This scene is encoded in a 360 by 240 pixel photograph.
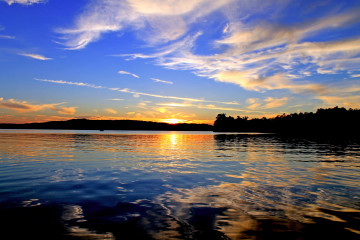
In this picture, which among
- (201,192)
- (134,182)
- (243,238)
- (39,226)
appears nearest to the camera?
(243,238)

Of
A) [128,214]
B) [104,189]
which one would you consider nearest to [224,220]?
[128,214]

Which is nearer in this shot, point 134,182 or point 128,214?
point 128,214

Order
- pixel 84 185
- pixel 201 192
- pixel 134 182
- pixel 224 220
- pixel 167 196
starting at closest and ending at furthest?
pixel 224 220 → pixel 167 196 → pixel 201 192 → pixel 84 185 → pixel 134 182

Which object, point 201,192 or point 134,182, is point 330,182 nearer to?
point 201,192

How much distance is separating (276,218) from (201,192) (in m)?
5.13

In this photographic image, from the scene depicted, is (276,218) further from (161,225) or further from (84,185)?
(84,185)

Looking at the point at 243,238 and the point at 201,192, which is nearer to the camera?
the point at 243,238

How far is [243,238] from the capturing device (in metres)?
7.61

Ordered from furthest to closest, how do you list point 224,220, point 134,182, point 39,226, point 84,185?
point 134,182 < point 84,185 < point 224,220 < point 39,226

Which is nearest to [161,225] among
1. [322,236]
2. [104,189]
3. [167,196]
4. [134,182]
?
[167,196]

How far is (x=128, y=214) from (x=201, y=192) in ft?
17.3

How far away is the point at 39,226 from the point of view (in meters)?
8.34

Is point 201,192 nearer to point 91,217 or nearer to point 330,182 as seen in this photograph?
point 91,217

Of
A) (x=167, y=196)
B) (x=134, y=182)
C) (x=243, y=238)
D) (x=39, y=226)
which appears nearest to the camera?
(x=243, y=238)
